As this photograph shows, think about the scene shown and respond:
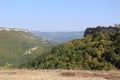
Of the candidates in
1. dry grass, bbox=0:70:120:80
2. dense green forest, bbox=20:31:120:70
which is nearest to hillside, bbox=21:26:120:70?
dense green forest, bbox=20:31:120:70

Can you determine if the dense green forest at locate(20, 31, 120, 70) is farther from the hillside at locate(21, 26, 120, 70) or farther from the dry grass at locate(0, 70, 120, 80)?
the dry grass at locate(0, 70, 120, 80)

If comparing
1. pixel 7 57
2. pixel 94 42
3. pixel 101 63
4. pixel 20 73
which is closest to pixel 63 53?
pixel 94 42

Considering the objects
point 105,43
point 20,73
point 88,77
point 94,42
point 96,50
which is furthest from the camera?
point 94,42

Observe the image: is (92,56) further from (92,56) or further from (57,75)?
(57,75)

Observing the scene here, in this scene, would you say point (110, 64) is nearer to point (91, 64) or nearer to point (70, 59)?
point (91, 64)

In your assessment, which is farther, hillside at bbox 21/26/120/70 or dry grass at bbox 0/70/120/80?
hillside at bbox 21/26/120/70

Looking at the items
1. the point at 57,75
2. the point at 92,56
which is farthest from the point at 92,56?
the point at 57,75

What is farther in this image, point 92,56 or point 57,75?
point 92,56

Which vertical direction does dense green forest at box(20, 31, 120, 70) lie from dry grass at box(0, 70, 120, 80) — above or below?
below

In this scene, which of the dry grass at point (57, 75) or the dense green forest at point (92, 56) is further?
the dense green forest at point (92, 56)

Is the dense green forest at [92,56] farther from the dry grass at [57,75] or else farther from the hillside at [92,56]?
the dry grass at [57,75]

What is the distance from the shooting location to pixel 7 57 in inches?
7697

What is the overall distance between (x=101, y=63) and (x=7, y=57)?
149986 millimetres

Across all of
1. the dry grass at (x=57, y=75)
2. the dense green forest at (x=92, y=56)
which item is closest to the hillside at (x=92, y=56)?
the dense green forest at (x=92, y=56)
